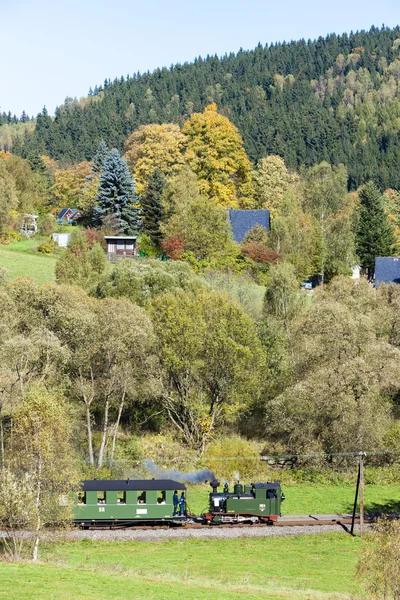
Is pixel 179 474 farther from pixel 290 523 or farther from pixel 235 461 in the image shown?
pixel 290 523

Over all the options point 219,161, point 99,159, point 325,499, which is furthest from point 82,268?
point 99,159

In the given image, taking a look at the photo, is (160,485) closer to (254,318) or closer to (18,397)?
(18,397)

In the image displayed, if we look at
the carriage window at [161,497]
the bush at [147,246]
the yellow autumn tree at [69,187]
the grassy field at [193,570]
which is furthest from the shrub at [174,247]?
the yellow autumn tree at [69,187]

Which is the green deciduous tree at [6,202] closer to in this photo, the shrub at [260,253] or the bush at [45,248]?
the bush at [45,248]

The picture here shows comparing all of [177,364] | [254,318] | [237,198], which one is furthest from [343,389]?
[237,198]

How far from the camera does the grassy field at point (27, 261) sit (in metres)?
73.1

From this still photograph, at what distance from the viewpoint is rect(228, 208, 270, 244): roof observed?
298 ft

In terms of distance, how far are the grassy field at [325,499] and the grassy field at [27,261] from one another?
1164 inches

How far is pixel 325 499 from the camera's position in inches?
1822

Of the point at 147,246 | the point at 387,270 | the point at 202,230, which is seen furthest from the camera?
the point at 147,246

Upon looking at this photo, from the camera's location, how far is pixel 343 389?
50625 mm

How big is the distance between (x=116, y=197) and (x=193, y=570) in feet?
207

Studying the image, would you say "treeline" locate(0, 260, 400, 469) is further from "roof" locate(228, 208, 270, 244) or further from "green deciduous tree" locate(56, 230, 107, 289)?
"roof" locate(228, 208, 270, 244)

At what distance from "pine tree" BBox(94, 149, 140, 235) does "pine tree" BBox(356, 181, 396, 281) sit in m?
25.5
